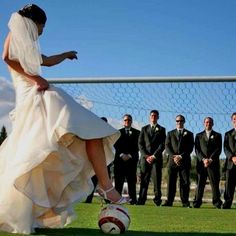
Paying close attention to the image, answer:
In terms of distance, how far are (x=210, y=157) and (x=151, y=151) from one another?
5.39 ft

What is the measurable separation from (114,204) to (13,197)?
3.50ft

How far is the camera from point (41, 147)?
554cm

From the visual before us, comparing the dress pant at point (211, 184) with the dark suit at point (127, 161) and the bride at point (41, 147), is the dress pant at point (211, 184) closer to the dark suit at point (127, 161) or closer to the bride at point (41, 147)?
the dark suit at point (127, 161)

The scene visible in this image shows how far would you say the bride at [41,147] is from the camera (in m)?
5.52

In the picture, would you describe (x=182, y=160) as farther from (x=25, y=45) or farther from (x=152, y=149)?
(x=25, y=45)

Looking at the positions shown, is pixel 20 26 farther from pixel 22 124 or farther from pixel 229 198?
pixel 229 198

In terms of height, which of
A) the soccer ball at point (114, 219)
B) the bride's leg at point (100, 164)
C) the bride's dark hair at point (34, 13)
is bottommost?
the soccer ball at point (114, 219)

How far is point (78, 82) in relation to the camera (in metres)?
14.7

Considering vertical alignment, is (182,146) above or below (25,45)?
below

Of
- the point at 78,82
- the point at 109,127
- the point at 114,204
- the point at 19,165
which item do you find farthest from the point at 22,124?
the point at 78,82

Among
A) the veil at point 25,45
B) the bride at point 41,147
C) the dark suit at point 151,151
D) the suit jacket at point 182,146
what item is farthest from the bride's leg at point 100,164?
the dark suit at point 151,151

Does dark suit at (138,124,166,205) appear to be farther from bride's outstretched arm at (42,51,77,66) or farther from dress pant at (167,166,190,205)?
bride's outstretched arm at (42,51,77,66)

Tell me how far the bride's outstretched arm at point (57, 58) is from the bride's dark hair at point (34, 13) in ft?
1.38

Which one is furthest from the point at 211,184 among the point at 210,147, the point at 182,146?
the point at 182,146
